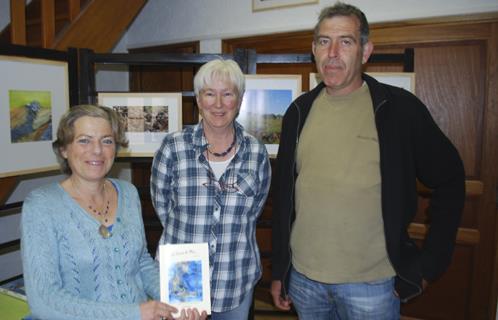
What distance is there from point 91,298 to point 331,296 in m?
0.88

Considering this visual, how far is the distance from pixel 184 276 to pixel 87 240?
35cm

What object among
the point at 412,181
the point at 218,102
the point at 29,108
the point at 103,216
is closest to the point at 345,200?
the point at 412,181

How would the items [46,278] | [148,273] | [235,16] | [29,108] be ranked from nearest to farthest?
[46,278] < [148,273] < [29,108] < [235,16]

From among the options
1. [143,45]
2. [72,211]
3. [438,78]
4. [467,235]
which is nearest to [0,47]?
[72,211]

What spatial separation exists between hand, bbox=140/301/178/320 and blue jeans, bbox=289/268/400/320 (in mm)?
526

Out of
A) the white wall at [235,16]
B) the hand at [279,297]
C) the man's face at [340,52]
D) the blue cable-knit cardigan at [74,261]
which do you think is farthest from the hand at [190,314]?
the white wall at [235,16]

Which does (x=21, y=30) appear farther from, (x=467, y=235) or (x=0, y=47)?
(x=467, y=235)

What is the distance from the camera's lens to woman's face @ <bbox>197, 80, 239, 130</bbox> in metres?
1.66

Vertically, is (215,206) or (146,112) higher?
(146,112)

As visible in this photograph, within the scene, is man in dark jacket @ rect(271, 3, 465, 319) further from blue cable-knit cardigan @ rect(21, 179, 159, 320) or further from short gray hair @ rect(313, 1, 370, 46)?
blue cable-knit cardigan @ rect(21, 179, 159, 320)

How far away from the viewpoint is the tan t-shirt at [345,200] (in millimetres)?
1492

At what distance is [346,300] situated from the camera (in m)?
1.52

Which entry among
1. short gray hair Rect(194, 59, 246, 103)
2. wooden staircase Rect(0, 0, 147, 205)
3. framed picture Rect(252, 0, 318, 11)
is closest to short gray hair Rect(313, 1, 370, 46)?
short gray hair Rect(194, 59, 246, 103)

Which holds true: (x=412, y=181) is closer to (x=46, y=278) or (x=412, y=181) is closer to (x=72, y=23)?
(x=46, y=278)
